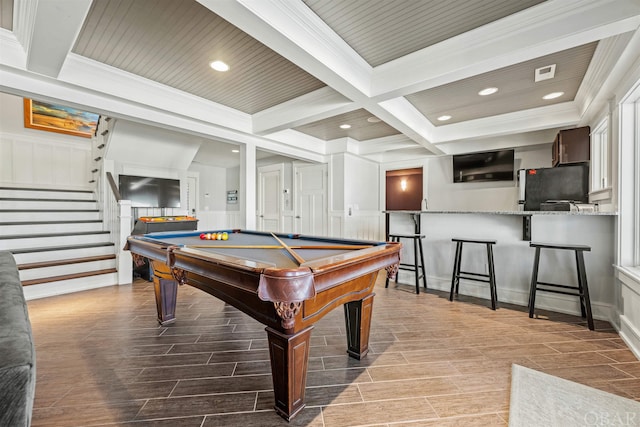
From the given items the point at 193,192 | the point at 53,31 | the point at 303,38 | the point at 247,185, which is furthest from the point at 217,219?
the point at 303,38

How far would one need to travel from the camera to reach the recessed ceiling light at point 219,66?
9.32 ft

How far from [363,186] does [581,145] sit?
3664 mm

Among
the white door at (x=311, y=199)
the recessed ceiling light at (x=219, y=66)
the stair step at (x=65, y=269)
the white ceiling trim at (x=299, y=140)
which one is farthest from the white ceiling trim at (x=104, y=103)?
the stair step at (x=65, y=269)

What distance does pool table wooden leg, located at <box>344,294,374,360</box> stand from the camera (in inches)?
79.0

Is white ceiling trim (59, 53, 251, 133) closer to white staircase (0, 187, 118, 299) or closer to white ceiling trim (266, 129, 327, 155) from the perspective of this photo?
white ceiling trim (266, 129, 327, 155)

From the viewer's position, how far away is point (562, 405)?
155 centimetres

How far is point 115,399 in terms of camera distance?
1.62 meters

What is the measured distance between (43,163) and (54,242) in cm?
287

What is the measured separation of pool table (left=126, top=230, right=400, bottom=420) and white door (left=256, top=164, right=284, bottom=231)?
15.9 feet

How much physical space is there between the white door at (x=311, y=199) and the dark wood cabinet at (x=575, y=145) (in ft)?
13.0

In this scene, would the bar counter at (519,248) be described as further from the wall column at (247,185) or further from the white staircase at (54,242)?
the white staircase at (54,242)

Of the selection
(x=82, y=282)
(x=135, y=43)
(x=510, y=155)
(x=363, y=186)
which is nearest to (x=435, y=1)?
(x=135, y=43)

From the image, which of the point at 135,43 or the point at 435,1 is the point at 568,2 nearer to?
the point at 435,1

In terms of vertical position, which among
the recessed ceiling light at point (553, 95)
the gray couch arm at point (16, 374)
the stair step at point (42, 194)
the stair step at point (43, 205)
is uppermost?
the recessed ceiling light at point (553, 95)
